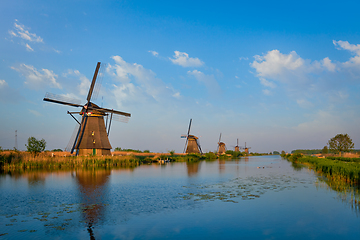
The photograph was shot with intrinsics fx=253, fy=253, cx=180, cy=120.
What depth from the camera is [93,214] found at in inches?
373

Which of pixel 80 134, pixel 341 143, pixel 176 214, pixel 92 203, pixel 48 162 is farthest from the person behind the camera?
pixel 341 143

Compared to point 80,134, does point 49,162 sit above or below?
below

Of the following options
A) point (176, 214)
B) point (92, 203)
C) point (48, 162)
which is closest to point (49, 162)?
point (48, 162)

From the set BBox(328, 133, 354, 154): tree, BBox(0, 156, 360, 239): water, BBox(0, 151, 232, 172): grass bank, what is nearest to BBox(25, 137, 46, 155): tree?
BBox(0, 151, 232, 172): grass bank

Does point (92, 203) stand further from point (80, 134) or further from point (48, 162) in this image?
point (80, 134)

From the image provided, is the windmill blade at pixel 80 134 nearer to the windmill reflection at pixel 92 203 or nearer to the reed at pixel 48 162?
the reed at pixel 48 162

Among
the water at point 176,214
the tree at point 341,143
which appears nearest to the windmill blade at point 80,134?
the water at point 176,214

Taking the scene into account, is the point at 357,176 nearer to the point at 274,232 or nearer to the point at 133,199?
the point at 274,232

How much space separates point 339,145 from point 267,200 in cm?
5016

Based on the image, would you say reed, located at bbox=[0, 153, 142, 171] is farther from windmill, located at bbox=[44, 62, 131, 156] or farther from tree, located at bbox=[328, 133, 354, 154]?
tree, located at bbox=[328, 133, 354, 154]

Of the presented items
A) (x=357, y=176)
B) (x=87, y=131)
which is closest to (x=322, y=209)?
(x=357, y=176)

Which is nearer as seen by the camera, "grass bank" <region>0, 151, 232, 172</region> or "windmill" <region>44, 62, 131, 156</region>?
"grass bank" <region>0, 151, 232, 172</region>

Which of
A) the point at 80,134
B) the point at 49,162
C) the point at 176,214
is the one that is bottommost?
the point at 176,214

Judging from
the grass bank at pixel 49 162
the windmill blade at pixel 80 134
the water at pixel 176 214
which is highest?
the windmill blade at pixel 80 134
